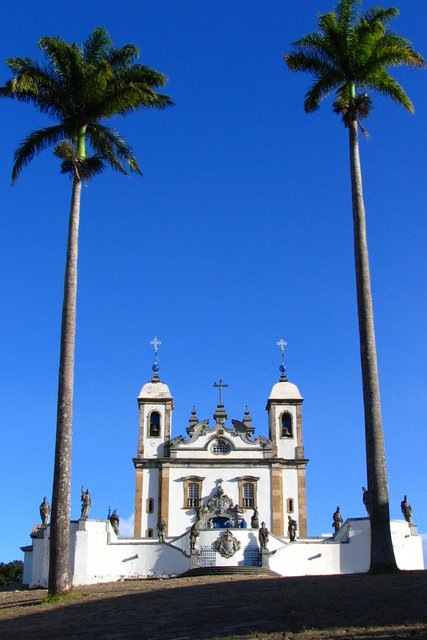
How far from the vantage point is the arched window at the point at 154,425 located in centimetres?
5125

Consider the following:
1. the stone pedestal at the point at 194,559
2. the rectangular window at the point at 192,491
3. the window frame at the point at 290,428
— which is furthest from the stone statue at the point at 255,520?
the stone pedestal at the point at 194,559

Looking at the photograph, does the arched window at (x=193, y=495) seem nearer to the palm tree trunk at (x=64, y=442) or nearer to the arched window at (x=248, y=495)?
the arched window at (x=248, y=495)

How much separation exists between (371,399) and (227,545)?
20.1 m

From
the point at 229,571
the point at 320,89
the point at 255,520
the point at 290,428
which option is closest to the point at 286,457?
the point at 290,428

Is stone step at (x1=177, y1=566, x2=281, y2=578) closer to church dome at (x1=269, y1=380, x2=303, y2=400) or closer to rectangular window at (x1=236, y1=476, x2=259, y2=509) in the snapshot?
rectangular window at (x1=236, y1=476, x2=259, y2=509)

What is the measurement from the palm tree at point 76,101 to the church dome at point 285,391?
32.3 metres

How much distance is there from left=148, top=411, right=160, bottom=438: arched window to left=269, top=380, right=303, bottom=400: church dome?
7.52 m

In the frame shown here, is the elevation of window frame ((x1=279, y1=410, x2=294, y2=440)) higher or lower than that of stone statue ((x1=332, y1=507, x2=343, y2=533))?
higher

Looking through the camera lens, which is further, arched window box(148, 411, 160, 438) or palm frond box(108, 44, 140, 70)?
arched window box(148, 411, 160, 438)

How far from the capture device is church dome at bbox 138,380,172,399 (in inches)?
2073

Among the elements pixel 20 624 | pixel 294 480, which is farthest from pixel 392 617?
pixel 294 480

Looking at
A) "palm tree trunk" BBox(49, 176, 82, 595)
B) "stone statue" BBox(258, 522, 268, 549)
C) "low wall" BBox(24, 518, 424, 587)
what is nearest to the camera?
"palm tree trunk" BBox(49, 176, 82, 595)

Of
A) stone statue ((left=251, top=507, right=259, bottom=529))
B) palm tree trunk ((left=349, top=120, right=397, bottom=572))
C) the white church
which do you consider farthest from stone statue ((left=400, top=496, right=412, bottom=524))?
palm tree trunk ((left=349, top=120, right=397, bottom=572))

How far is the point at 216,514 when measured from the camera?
47000 millimetres
